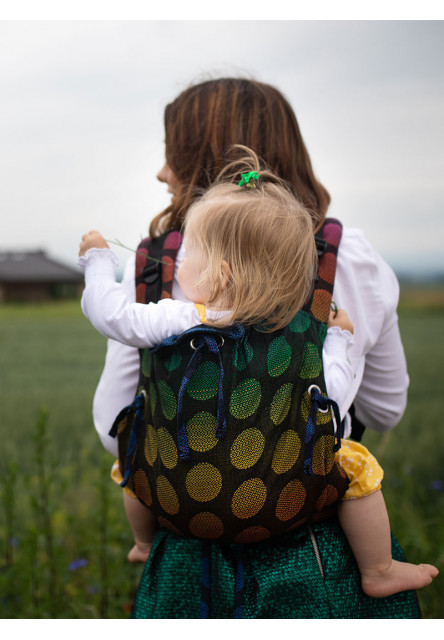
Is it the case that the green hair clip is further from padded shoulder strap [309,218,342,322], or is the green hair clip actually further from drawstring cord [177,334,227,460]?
drawstring cord [177,334,227,460]

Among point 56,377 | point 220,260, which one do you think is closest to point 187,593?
point 220,260

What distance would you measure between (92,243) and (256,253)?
0.41 meters

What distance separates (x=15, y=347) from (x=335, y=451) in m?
2.76

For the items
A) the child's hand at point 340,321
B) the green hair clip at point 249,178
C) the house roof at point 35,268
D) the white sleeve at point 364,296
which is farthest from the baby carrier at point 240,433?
the house roof at point 35,268

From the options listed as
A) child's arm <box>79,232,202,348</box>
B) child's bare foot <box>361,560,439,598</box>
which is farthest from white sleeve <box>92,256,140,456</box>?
child's bare foot <box>361,560,439,598</box>

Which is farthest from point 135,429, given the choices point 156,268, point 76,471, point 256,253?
point 76,471

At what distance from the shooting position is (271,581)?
1235 millimetres

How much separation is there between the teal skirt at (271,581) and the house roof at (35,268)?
2.24 meters

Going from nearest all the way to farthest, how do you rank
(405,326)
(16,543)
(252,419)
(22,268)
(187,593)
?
1. (252,419)
2. (187,593)
3. (16,543)
4. (22,268)
5. (405,326)

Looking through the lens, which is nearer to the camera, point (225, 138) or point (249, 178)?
point (249, 178)

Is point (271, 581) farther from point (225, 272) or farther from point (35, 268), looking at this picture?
point (35, 268)

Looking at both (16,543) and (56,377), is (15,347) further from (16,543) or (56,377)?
(16,543)

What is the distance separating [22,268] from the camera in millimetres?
3322

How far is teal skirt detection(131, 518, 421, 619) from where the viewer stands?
124 cm
